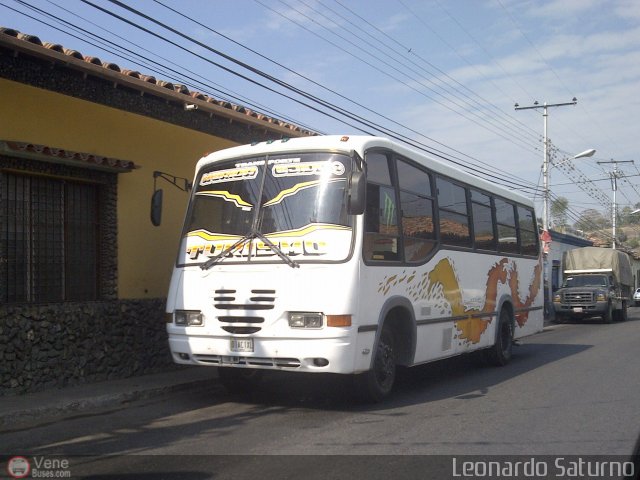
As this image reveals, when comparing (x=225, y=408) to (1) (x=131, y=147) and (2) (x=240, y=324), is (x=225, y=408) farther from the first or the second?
(1) (x=131, y=147)

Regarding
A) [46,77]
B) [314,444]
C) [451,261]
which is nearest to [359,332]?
[314,444]

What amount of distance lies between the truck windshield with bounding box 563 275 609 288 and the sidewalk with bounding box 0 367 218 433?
2021 cm

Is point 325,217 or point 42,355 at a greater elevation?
point 325,217

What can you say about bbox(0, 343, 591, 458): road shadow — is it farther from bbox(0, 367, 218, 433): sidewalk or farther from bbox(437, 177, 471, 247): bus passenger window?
bbox(437, 177, 471, 247): bus passenger window

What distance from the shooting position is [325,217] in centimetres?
779

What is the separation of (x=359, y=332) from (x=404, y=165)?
2.62 m

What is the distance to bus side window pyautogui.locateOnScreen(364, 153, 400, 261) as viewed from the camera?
26.0 ft

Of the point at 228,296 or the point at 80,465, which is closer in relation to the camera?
the point at 80,465

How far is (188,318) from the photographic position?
26.5 ft

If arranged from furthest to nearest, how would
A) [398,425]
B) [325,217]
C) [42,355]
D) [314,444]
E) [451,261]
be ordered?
[451,261], [42,355], [325,217], [398,425], [314,444]

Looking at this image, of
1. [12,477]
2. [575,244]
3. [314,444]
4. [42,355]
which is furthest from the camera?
[575,244]

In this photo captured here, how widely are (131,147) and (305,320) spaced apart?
4794mm

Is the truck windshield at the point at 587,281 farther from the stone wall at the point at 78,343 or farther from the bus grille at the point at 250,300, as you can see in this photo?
the bus grille at the point at 250,300

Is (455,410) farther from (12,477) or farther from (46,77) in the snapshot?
(46,77)
